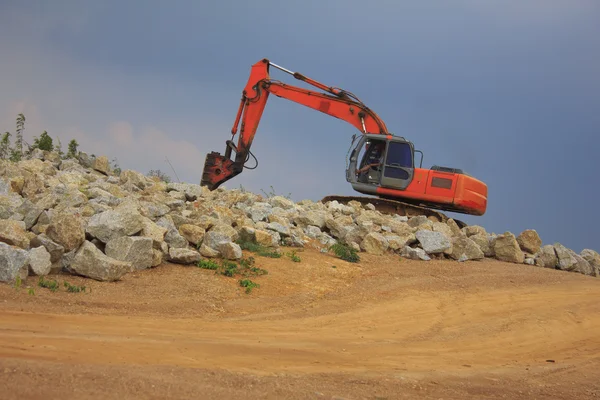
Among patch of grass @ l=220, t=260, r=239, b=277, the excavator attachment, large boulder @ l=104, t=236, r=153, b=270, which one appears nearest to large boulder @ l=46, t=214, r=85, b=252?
large boulder @ l=104, t=236, r=153, b=270

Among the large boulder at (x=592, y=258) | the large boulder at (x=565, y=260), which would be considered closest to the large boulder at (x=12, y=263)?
the large boulder at (x=565, y=260)

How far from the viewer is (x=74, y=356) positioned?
5.07m

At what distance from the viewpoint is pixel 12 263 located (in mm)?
7883

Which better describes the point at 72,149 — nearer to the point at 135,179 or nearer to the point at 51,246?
the point at 135,179

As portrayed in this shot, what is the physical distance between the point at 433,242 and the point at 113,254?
7.76 metres

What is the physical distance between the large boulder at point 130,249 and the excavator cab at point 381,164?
10942mm

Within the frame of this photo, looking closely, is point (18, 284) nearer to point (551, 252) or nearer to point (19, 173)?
point (19, 173)

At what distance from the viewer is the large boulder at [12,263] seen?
7844 millimetres

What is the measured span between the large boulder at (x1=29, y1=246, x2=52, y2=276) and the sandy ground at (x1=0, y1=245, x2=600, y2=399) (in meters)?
0.29

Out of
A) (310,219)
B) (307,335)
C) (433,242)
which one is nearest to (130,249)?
(307,335)

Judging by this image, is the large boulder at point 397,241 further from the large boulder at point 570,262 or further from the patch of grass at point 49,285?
the patch of grass at point 49,285

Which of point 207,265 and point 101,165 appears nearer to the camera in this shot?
point 207,265

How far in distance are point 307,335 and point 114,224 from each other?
12.2 ft

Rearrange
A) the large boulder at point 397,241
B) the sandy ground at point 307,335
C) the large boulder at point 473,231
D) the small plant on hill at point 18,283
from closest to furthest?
the sandy ground at point 307,335 → the small plant on hill at point 18,283 → the large boulder at point 397,241 → the large boulder at point 473,231
